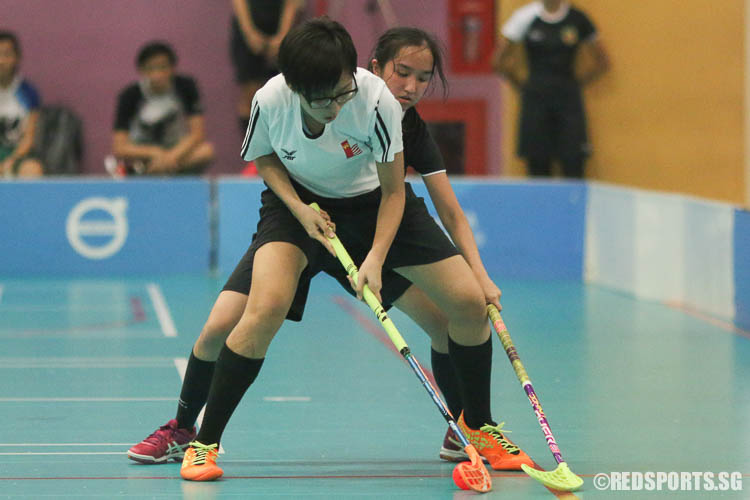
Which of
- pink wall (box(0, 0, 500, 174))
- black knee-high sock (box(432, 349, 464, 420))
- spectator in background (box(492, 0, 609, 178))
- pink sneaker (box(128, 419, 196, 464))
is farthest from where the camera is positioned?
pink wall (box(0, 0, 500, 174))

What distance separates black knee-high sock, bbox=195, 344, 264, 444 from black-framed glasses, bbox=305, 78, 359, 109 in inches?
31.3

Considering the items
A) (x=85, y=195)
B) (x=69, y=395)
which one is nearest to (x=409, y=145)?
(x=69, y=395)

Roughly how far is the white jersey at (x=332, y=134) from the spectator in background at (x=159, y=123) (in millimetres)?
6178

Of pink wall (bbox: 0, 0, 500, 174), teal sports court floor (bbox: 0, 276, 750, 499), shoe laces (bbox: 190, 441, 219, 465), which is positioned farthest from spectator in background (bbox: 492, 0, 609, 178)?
shoe laces (bbox: 190, 441, 219, 465)

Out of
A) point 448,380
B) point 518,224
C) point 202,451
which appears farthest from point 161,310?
point 202,451

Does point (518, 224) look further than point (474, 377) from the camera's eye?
Yes

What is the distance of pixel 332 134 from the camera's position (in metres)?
3.83

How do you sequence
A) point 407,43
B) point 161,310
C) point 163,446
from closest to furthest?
point 407,43 → point 163,446 → point 161,310

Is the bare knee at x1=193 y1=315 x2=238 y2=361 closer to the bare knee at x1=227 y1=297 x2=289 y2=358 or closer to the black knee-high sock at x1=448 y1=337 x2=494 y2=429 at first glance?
the bare knee at x1=227 y1=297 x2=289 y2=358

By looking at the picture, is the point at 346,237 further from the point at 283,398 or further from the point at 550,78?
the point at 550,78

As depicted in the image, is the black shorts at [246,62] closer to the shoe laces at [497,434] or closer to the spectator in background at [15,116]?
the spectator in background at [15,116]

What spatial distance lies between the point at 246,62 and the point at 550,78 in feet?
8.58

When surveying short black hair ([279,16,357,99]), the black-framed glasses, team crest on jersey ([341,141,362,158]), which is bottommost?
team crest on jersey ([341,141,362,158])

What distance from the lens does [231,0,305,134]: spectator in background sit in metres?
10.6
